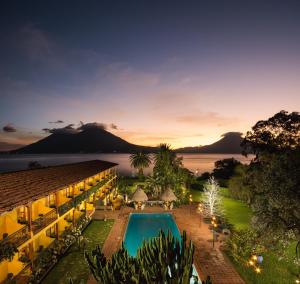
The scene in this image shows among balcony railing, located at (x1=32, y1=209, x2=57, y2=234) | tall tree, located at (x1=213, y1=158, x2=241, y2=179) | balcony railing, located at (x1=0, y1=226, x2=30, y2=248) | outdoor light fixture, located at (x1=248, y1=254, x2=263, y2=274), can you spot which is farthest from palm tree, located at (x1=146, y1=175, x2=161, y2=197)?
balcony railing, located at (x1=0, y1=226, x2=30, y2=248)

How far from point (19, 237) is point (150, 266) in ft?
36.6

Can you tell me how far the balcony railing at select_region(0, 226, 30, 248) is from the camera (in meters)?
16.1

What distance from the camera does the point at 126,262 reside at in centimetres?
961

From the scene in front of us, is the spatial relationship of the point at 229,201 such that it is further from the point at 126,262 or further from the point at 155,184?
the point at 126,262

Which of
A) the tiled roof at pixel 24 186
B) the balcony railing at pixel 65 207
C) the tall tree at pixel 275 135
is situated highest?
the tall tree at pixel 275 135

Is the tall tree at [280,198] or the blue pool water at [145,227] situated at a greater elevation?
the tall tree at [280,198]

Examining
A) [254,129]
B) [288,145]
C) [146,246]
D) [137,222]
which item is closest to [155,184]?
[137,222]

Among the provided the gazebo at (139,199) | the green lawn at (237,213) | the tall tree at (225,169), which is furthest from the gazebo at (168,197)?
the tall tree at (225,169)

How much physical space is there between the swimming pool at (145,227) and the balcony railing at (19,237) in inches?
415

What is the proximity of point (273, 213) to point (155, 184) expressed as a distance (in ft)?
95.9

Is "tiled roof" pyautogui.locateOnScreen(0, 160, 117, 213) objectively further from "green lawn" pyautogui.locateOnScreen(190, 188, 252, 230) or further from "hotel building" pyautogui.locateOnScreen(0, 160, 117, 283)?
"green lawn" pyautogui.locateOnScreen(190, 188, 252, 230)

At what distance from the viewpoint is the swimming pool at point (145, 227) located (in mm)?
27156

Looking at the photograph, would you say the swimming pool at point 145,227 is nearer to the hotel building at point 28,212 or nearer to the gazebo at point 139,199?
the gazebo at point 139,199

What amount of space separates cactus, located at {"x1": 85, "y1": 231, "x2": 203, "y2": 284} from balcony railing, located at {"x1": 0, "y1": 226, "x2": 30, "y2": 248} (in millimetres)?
8984
